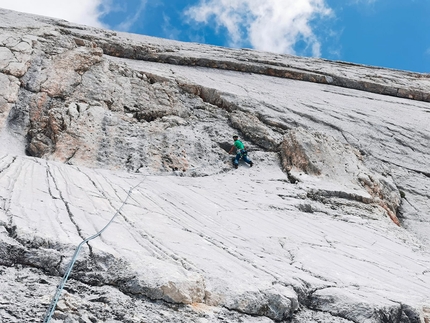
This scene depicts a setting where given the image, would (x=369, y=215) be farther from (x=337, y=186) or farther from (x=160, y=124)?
(x=160, y=124)

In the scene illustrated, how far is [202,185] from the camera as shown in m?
9.19

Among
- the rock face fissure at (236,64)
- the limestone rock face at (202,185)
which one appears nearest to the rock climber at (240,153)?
the limestone rock face at (202,185)

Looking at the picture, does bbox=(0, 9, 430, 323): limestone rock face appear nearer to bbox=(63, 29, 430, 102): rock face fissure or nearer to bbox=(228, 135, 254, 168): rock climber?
bbox=(63, 29, 430, 102): rock face fissure

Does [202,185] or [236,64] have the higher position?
[236,64]

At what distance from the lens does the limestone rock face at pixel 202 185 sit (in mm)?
3508

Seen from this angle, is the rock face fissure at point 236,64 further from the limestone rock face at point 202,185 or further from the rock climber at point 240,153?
the rock climber at point 240,153

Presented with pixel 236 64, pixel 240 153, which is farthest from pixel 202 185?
pixel 236 64

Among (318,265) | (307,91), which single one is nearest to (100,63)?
(307,91)

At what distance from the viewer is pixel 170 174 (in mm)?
10117

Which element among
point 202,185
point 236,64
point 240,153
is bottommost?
point 202,185

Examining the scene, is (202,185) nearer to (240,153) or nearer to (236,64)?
(240,153)

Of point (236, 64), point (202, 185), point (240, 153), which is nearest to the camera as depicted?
point (202, 185)

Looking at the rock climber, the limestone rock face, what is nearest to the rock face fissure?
the limestone rock face

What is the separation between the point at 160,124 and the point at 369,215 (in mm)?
6051
